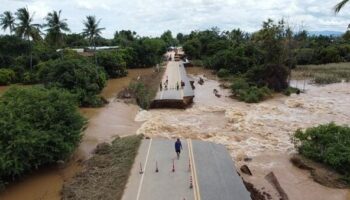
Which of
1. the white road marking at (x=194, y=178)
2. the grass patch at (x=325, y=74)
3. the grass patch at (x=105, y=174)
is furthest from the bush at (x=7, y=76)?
the grass patch at (x=325, y=74)

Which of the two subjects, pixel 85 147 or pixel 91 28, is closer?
pixel 85 147

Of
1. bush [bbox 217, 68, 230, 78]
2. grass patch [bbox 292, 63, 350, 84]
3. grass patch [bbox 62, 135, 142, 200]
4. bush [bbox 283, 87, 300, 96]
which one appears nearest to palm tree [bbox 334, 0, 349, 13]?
grass patch [bbox 62, 135, 142, 200]

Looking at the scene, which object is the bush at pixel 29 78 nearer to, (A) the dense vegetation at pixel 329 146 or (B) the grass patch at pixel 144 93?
(B) the grass patch at pixel 144 93

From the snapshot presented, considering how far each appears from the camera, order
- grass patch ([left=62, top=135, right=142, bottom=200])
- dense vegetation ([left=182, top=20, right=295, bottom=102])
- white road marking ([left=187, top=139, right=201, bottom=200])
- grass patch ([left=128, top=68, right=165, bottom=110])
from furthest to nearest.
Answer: dense vegetation ([left=182, top=20, right=295, bottom=102]) → grass patch ([left=128, top=68, right=165, bottom=110]) → grass patch ([left=62, top=135, right=142, bottom=200]) → white road marking ([left=187, top=139, right=201, bottom=200])

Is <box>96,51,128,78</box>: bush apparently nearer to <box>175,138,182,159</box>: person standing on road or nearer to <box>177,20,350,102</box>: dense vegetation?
<box>177,20,350,102</box>: dense vegetation

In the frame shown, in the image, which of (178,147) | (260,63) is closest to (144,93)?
(178,147)

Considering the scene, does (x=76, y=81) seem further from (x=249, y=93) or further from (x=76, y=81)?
(x=249, y=93)
